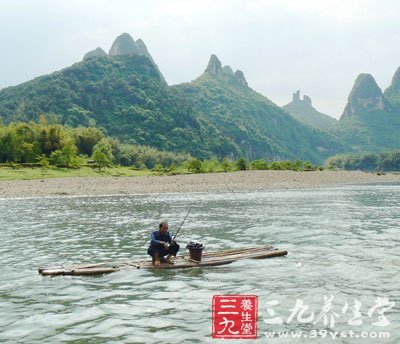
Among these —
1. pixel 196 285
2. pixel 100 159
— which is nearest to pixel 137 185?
pixel 100 159

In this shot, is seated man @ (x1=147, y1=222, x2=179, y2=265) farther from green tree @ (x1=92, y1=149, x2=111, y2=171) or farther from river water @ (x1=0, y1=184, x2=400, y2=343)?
green tree @ (x1=92, y1=149, x2=111, y2=171)

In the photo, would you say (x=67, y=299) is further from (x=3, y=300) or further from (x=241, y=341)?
(x=241, y=341)

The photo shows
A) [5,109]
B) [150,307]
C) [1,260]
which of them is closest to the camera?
[150,307]

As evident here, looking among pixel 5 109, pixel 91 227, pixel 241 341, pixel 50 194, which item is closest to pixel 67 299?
pixel 241 341

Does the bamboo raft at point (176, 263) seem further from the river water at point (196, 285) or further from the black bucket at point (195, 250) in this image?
the river water at point (196, 285)

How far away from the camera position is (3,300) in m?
12.5

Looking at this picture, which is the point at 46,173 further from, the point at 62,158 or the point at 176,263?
the point at 176,263

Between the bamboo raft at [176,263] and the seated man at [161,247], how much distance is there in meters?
0.31

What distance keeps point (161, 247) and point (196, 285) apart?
2.73 metres

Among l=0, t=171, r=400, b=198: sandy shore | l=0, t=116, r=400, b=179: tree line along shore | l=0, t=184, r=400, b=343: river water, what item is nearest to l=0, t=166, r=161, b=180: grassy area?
l=0, t=116, r=400, b=179: tree line along shore

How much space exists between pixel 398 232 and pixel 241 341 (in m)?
18.5

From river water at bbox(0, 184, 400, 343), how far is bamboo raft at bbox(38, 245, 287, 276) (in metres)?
0.25

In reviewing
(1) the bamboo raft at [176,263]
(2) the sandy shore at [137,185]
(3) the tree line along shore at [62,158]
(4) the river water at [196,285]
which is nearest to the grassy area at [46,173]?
(3) the tree line along shore at [62,158]

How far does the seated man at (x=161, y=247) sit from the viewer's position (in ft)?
52.4
